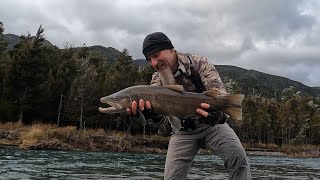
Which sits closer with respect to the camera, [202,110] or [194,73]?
[202,110]

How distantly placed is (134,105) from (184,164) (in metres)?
1.79

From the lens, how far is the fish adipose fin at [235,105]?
5.32m

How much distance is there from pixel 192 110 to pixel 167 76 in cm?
85

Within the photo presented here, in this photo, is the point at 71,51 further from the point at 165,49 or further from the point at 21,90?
the point at 165,49

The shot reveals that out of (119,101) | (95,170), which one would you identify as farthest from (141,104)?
(95,170)

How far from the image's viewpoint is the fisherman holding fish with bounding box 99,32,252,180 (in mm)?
5336

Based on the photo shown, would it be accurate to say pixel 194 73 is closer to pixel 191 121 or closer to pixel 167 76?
pixel 167 76

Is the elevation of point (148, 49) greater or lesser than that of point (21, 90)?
lesser

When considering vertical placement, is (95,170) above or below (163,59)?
below

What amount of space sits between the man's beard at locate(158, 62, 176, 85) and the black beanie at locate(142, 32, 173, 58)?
0.30m

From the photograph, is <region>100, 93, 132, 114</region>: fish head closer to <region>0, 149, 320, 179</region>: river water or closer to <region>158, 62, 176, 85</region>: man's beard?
<region>158, 62, 176, 85</region>: man's beard

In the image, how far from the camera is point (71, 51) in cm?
7550

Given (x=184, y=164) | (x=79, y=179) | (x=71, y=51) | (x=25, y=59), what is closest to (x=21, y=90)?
(x=25, y=59)

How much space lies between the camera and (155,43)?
5.90 meters
